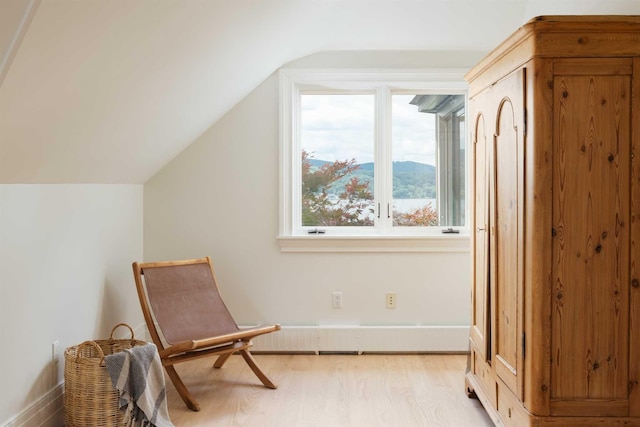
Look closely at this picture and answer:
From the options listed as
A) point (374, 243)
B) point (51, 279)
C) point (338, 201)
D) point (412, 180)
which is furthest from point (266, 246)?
point (51, 279)

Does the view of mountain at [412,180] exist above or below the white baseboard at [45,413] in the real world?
above

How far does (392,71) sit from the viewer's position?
Result: 4266 millimetres

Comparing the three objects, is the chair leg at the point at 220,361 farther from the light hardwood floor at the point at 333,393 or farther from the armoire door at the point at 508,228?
the armoire door at the point at 508,228

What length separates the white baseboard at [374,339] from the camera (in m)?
4.23

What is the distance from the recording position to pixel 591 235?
2.22 meters

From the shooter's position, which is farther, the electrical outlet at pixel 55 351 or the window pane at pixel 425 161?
the window pane at pixel 425 161

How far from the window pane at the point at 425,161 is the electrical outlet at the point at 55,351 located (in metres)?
2.32

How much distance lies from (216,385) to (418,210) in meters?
1.81

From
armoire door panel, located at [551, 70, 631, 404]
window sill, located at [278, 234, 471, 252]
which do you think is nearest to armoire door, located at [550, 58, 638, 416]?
armoire door panel, located at [551, 70, 631, 404]

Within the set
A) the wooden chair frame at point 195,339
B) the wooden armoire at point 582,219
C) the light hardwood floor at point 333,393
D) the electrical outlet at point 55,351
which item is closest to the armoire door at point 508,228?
the wooden armoire at point 582,219

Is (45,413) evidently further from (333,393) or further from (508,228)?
(508,228)

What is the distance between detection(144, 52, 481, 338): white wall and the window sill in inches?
1.8

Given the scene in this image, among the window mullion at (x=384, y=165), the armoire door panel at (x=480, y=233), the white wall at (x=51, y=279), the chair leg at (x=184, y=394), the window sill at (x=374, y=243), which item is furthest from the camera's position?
the window mullion at (x=384, y=165)

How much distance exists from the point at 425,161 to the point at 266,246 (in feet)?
4.12
